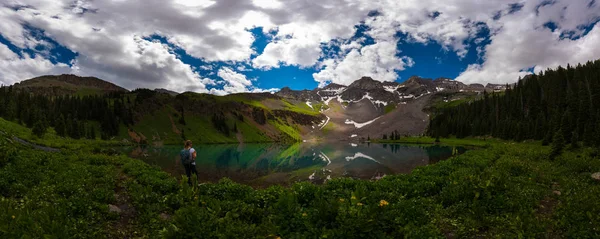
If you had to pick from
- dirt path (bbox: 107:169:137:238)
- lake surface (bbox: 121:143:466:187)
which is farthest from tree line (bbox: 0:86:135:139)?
dirt path (bbox: 107:169:137:238)

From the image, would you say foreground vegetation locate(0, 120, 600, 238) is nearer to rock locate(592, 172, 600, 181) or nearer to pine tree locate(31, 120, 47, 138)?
rock locate(592, 172, 600, 181)

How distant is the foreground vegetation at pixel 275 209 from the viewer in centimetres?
873

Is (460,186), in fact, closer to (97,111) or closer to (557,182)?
(557,182)

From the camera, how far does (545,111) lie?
14775 centimetres

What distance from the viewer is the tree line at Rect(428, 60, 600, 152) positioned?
92438 millimetres

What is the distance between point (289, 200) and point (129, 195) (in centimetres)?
1194

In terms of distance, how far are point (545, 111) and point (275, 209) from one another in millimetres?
187353

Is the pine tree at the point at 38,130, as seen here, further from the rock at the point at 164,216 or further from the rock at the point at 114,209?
the rock at the point at 164,216

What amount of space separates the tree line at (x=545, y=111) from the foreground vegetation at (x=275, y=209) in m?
77.4

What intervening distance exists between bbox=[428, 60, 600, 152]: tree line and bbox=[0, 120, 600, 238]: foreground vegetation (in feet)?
254

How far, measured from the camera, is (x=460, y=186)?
1730cm

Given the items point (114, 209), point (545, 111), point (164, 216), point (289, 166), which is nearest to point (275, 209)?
point (164, 216)

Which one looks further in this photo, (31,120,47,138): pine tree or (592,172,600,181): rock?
(31,120,47,138): pine tree

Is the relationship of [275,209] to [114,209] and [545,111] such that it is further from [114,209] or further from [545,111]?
[545,111]
